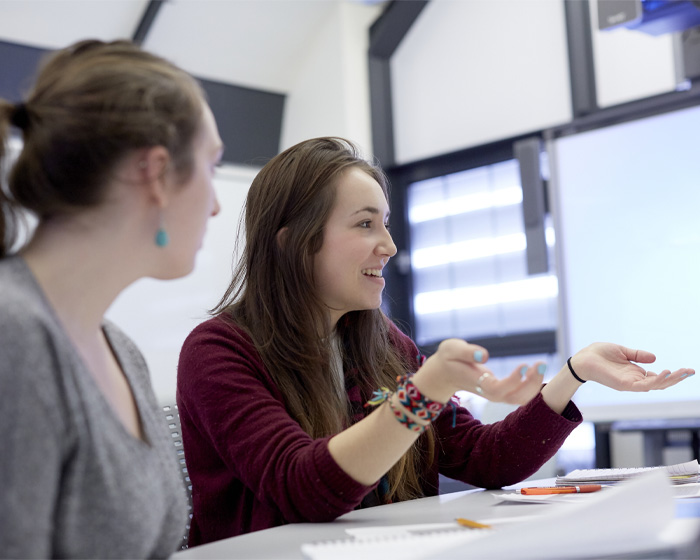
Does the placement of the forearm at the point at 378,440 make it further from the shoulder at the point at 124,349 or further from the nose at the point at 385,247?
the nose at the point at 385,247

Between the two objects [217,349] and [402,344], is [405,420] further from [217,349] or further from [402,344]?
[402,344]

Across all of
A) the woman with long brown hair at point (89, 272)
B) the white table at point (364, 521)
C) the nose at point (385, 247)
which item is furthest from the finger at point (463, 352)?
the nose at point (385, 247)

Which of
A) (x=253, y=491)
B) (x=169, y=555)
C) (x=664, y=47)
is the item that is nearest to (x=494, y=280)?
(x=664, y=47)

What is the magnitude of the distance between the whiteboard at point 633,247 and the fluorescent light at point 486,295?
427 millimetres

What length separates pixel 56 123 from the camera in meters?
0.75

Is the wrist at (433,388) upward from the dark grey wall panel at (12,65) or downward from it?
downward

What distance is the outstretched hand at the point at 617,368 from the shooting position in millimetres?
1311

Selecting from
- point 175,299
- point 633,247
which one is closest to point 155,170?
point 633,247

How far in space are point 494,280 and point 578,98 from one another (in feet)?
3.11

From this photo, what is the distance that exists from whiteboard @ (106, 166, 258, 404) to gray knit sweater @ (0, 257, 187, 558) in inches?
110

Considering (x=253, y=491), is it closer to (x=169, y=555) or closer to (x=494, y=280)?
(x=169, y=555)

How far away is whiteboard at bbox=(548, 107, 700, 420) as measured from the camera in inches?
117

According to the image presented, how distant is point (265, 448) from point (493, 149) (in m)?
3.17

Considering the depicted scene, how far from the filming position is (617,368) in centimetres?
137
